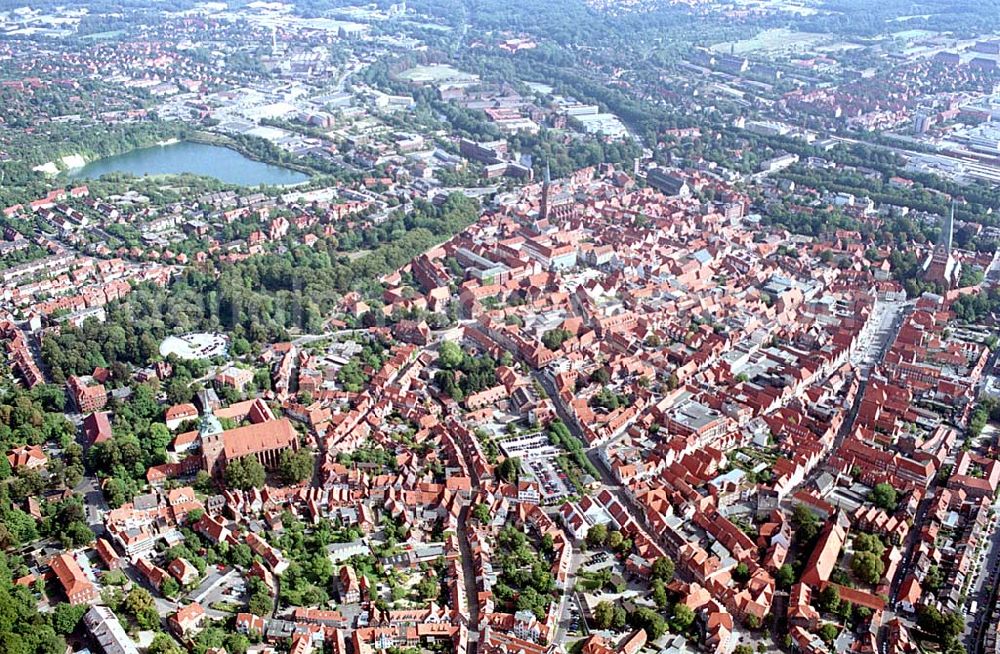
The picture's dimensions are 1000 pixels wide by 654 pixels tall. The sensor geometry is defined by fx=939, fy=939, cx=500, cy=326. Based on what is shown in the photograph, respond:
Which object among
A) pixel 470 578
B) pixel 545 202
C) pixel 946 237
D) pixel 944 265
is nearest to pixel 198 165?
pixel 545 202

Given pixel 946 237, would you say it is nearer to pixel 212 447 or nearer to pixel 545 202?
pixel 545 202

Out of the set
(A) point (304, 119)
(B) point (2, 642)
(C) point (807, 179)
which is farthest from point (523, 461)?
(A) point (304, 119)

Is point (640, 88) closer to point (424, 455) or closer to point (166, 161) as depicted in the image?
point (166, 161)

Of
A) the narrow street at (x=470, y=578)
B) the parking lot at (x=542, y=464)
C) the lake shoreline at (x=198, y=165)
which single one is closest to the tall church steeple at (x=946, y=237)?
the parking lot at (x=542, y=464)

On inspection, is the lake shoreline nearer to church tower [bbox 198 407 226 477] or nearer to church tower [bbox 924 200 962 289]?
church tower [bbox 198 407 226 477]

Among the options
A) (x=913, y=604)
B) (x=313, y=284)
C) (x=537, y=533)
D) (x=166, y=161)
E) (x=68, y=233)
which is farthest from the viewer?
(x=166, y=161)

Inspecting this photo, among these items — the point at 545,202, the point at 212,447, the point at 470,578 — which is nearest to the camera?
the point at 470,578

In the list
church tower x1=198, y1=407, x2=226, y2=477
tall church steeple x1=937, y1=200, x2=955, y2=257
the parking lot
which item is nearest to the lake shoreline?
church tower x1=198, y1=407, x2=226, y2=477

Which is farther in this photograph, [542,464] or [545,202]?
[545,202]

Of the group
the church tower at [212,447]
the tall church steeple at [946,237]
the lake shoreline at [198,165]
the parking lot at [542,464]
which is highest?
the tall church steeple at [946,237]

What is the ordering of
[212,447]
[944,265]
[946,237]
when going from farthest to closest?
1. [946,237]
2. [944,265]
3. [212,447]

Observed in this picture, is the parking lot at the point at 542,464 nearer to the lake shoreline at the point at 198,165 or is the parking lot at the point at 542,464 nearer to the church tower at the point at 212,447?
the church tower at the point at 212,447
